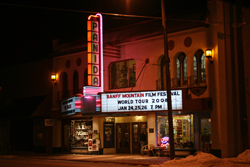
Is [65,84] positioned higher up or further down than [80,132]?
higher up

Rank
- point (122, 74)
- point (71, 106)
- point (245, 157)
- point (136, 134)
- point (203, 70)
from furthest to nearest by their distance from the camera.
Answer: point (136, 134) → point (122, 74) → point (71, 106) → point (203, 70) → point (245, 157)

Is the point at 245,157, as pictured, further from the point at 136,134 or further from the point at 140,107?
the point at 136,134

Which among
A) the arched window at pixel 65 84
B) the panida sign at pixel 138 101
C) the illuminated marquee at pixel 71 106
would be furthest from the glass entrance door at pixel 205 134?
the arched window at pixel 65 84

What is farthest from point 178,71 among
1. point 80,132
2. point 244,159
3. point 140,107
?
point 80,132

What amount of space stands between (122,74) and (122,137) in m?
5.09

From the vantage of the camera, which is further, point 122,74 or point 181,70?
point 122,74

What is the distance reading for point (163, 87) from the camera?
71.7ft

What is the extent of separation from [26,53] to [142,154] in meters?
17.5

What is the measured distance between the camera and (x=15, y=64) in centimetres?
3344

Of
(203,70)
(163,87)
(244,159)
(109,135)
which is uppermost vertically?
(203,70)

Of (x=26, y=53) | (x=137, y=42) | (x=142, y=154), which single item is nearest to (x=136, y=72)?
(x=137, y=42)

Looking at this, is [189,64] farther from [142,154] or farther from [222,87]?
[142,154]

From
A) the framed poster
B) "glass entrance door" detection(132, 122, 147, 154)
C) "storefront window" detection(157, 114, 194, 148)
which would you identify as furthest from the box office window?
"storefront window" detection(157, 114, 194, 148)

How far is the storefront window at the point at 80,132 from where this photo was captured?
87.4 ft
